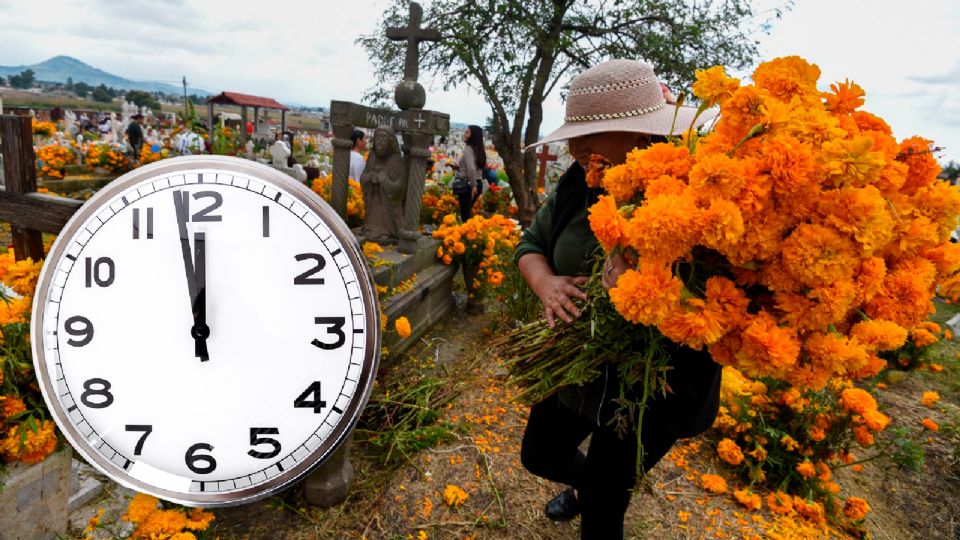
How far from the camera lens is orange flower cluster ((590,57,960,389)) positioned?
34.5 inches

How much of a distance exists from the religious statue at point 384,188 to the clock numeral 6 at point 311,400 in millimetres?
3669

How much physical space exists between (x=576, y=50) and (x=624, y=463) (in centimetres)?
827

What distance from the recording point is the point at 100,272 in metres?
0.78

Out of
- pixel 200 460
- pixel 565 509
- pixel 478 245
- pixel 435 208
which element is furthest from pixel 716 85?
pixel 435 208

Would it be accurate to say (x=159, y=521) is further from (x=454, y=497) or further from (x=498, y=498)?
(x=498, y=498)

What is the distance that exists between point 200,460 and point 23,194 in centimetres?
103

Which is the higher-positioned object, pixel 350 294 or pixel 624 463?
pixel 350 294

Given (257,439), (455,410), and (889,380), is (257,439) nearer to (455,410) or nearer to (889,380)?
(455,410)

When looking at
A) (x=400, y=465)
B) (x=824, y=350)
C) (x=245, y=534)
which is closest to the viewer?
(x=824, y=350)

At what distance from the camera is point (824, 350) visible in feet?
3.19

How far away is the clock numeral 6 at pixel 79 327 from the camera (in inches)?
31.1

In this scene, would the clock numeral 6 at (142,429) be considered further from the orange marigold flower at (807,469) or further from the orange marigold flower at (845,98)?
the orange marigold flower at (807,469)

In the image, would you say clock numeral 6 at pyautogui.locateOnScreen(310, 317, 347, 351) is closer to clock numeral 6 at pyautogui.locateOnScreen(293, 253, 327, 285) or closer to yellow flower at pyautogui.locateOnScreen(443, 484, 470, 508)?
clock numeral 6 at pyautogui.locateOnScreen(293, 253, 327, 285)

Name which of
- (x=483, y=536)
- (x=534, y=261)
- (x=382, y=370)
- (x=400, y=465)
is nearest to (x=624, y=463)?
(x=534, y=261)
